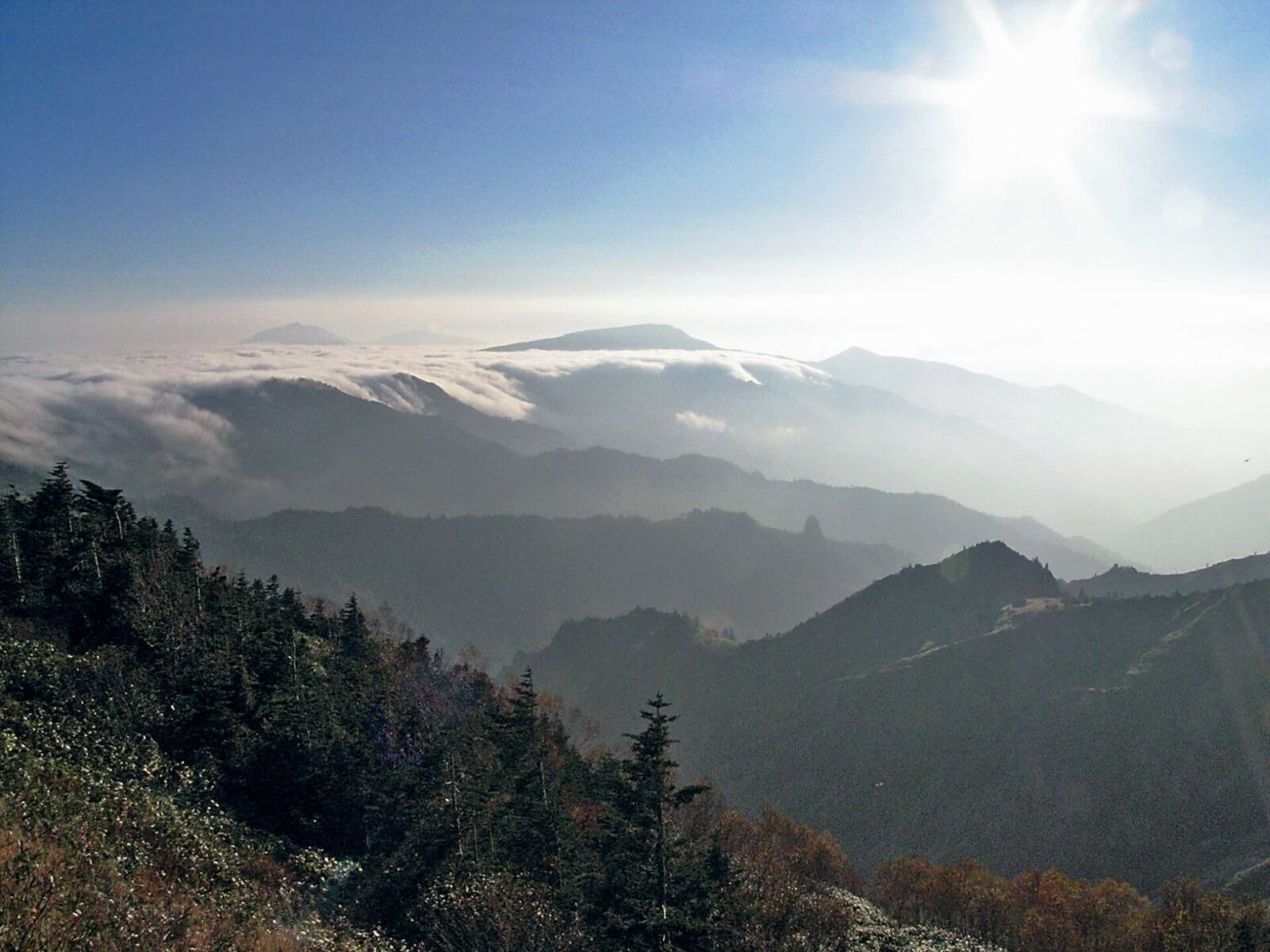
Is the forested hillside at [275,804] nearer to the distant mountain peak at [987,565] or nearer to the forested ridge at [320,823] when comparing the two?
the forested ridge at [320,823]

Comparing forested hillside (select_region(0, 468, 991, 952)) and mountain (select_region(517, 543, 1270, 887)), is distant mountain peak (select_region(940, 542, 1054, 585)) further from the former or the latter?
forested hillside (select_region(0, 468, 991, 952))

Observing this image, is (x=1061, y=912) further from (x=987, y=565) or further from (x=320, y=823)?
(x=987, y=565)

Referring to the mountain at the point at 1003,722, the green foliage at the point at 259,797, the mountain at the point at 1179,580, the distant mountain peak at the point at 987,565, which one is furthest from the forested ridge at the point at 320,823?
the mountain at the point at 1179,580

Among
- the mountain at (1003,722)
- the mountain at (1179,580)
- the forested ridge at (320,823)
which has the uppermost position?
the forested ridge at (320,823)

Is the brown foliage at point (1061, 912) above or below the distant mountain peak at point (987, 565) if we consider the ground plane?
below

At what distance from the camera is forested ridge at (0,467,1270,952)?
19.7m

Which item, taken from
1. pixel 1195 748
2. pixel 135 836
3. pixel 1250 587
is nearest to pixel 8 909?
pixel 135 836

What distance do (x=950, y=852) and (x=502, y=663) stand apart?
138 metres

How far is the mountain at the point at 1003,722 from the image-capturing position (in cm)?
6981

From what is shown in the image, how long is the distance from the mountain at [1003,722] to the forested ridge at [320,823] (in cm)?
2454

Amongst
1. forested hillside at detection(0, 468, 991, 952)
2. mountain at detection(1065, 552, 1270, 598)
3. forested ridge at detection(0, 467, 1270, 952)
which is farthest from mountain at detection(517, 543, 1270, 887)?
forested hillside at detection(0, 468, 991, 952)

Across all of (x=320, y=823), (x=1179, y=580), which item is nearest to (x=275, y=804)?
(x=320, y=823)

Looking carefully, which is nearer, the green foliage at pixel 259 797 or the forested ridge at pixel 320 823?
the green foliage at pixel 259 797

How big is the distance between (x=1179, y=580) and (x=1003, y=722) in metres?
63.0
